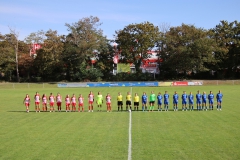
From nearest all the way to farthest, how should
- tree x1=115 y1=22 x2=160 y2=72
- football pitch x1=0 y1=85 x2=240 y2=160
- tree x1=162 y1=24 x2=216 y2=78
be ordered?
1. football pitch x1=0 y1=85 x2=240 y2=160
2. tree x1=162 y1=24 x2=216 y2=78
3. tree x1=115 y1=22 x2=160 y2=72

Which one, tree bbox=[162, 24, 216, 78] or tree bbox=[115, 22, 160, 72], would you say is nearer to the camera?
tree bbox=[162, 24, 216, 78]

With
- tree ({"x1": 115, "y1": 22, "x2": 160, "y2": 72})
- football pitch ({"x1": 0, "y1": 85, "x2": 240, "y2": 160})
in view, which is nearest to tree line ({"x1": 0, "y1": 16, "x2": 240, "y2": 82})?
tree ({"x1": 115, "y1": 22, "x2": 160, "y2": 72})

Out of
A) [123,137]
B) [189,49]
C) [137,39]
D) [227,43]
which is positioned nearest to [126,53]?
[137,39]

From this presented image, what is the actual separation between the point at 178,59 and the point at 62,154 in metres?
57.0

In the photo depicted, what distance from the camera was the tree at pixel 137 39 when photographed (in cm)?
6931

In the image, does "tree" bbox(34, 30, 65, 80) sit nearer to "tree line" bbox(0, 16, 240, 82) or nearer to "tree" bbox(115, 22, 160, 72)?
"tree line" bbox(0, 16, 240, 82)

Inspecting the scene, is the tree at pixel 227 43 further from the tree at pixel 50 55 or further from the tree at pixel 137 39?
the tree at pixel 50 55

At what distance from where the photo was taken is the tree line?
219 ft

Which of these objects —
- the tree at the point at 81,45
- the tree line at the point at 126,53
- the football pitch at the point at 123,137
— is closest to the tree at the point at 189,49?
the tree line at the point at 126,53

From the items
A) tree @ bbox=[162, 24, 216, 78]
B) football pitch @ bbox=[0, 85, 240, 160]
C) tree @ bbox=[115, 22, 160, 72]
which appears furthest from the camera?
tree @ bbox=[115, 22, 160, 72]

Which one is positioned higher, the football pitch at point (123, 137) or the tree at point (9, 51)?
the tree at point (9, 51)

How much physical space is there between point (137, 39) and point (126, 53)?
13.0 feet

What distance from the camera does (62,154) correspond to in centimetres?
1215

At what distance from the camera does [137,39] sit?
69.6m
